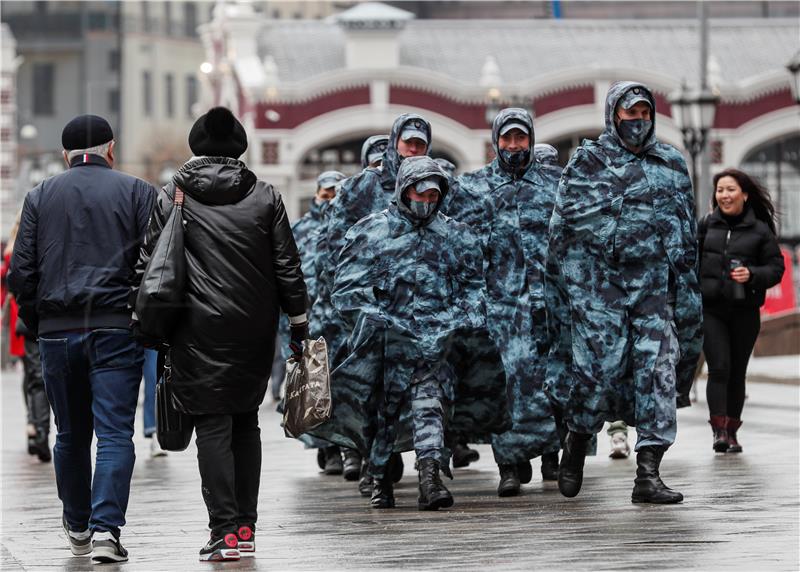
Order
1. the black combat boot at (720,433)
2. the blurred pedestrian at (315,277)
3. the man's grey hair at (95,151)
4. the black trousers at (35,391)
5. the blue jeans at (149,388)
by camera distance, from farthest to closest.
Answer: the blue jeans at (149,388), the black trousers at (35,391), the black combat boot at (720,433), the blurred pedestrian at (315,277), the man's grey hair at (95,151)

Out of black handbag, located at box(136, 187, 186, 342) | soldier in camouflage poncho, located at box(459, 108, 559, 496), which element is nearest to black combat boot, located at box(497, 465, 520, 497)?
soldier in camouflage poncho, located at box(459, 108, 559, 496)

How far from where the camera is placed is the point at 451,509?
984 centimetres

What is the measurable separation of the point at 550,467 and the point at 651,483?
1.57 meters

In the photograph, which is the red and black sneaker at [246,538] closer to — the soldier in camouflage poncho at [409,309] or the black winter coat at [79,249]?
the black winter coat at [79,249]

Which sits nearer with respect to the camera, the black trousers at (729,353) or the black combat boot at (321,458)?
the black combat boot at (321,458)

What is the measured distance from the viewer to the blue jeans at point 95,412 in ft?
27.7

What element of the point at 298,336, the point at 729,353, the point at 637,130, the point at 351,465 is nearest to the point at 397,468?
the point at 351,465

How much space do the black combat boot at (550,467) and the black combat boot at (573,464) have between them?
0.99 meters

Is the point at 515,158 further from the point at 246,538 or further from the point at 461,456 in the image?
the point at 246,538

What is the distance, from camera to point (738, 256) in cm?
1307

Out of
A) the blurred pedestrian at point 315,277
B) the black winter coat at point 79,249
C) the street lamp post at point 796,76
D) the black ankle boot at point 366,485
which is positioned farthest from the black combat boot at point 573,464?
the street lamp post at point 796,76

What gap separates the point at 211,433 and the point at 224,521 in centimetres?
35

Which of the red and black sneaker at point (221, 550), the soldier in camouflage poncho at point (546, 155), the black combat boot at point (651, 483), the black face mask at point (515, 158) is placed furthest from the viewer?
the soldier in camouflage poncho at point (546, 155)

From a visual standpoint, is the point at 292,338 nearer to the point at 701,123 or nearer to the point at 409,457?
the point at 409,457
